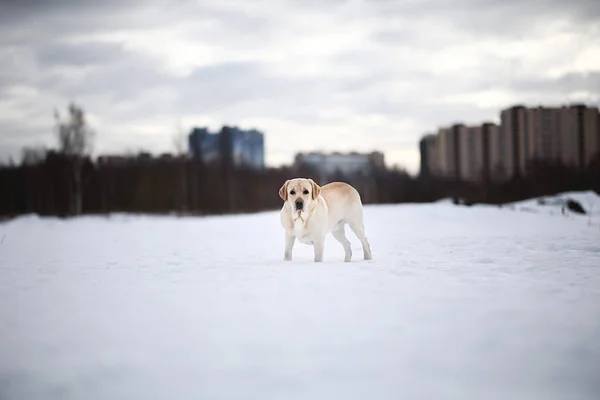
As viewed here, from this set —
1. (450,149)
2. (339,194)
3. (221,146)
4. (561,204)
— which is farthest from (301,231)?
(450,149)

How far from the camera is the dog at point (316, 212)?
721 cm

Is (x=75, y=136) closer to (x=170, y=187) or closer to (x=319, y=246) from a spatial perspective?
(x=170, y=187)

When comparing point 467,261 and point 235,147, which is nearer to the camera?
point 467,261

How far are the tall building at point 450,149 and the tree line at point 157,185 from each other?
178 inches

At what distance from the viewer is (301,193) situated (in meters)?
7.19

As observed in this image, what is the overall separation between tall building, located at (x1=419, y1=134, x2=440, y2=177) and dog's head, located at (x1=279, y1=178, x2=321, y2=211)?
61.0 m

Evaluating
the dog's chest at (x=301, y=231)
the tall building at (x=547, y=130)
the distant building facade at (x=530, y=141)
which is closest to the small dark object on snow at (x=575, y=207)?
the dog's chest at (x=301, y=231)

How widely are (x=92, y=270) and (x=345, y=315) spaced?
15.0ft

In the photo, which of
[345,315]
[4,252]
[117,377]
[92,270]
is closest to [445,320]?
[345,315]

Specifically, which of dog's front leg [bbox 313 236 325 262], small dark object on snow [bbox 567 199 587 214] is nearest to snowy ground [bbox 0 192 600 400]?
dog's front leg [bbox 313 236 325 262]

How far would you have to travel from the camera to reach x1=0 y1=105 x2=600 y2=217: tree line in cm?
4491

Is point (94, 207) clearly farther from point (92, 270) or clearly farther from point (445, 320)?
point (445, 320)

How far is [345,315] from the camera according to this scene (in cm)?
422

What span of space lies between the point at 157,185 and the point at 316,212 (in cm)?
4834
